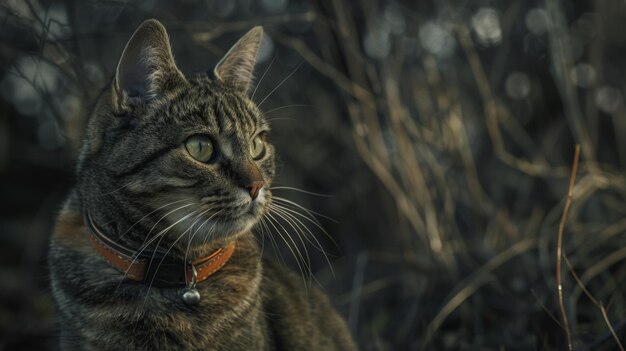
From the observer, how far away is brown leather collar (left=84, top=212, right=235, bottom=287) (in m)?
1.94

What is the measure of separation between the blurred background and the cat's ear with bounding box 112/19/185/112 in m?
0.47

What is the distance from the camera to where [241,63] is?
95.6 inches

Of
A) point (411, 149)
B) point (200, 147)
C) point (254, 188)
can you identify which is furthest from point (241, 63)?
point (411, 149)

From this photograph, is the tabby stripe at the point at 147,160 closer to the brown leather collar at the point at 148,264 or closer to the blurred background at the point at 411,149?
the brown leather collar at the point at 148,264

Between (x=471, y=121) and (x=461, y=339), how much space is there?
6.33 feet

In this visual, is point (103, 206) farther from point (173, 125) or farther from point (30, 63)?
point (30, 63)

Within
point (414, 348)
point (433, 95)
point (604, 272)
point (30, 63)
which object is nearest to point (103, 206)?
point (30, 63)

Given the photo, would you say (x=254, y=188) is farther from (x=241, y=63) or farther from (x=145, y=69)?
(x=241, y=63)

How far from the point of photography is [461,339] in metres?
2.70

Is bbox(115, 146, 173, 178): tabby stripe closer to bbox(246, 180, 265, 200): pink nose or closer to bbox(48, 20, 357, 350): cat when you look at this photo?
bbox(48, 20, 357, 350): cat

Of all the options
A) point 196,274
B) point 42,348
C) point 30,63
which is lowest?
point 42,348

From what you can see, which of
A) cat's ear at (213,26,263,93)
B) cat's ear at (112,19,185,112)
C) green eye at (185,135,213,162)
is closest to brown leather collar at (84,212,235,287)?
Answer: green eye at (185,135,213,162)

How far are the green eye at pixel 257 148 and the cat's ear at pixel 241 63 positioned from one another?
0.28 m

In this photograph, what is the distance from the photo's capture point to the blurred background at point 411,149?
8.91ft
